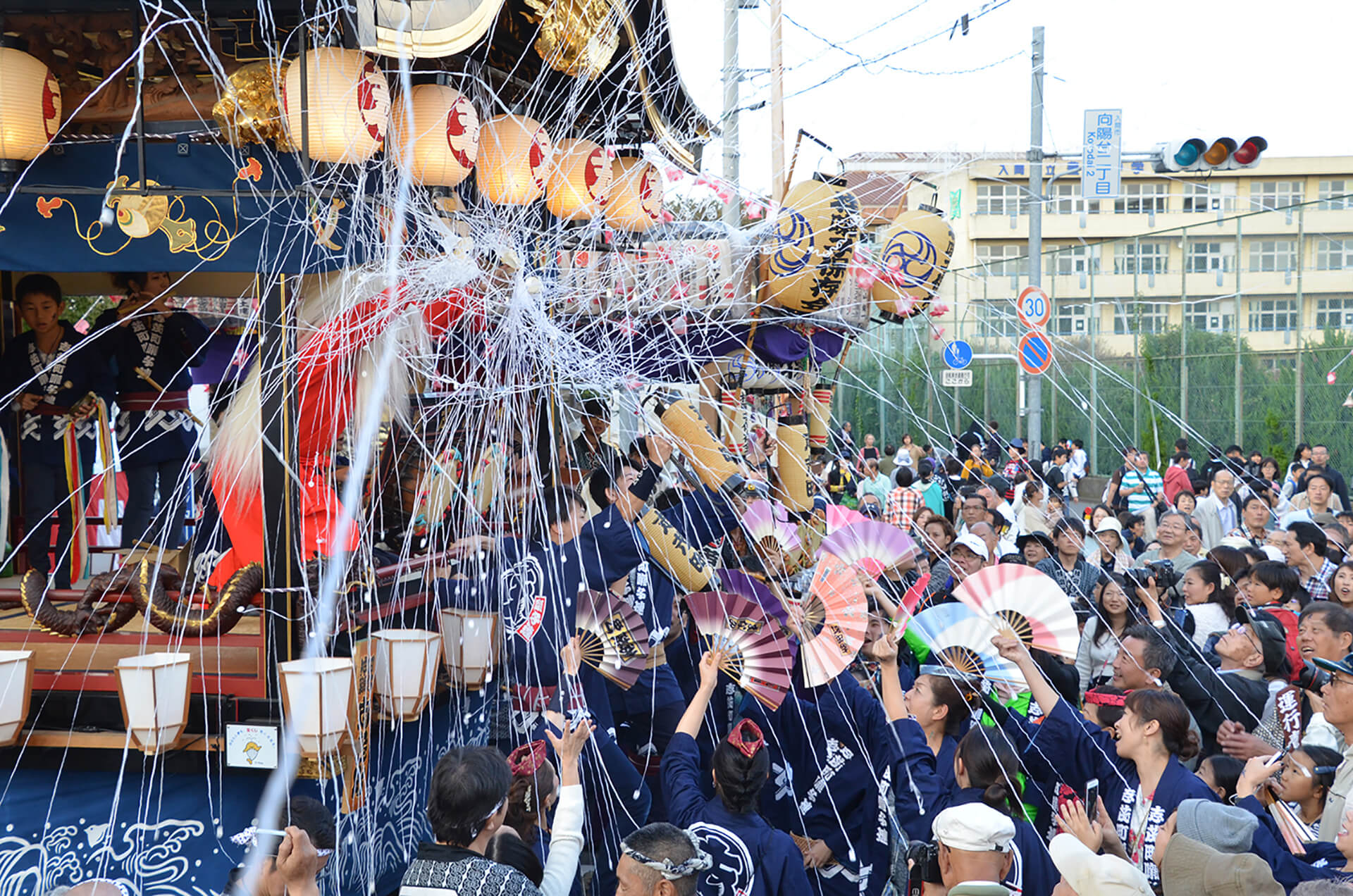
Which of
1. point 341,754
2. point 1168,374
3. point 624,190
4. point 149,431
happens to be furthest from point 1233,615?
point 1168,374

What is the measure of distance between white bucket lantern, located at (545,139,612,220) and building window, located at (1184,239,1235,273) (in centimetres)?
1059

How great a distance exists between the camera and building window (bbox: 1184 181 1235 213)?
1393 centimetres

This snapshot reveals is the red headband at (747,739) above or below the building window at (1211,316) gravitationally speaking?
below

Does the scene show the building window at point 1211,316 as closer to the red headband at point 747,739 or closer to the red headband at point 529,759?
the red headband at point 529,759

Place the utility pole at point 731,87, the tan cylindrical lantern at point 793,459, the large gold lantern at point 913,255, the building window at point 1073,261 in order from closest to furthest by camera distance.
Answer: the utility pole at point 731,87 < the large gold lantern at point 913,255 < the tan cylindrical lantern at point 793,459 < the building window at point 1073,261

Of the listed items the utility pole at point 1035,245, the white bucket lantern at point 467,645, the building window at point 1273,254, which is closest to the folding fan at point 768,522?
the white bucket lantern at point 467,645

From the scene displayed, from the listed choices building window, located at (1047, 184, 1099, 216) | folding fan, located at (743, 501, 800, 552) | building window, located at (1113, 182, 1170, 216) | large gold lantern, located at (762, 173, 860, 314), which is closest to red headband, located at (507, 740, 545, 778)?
folding fan, located at (743, 501, 800, 552)

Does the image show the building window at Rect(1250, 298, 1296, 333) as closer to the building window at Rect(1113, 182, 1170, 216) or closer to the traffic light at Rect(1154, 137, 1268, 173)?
the building window at Rect(1113, 182, 1170, 216)

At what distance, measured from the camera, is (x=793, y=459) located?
23.2ft

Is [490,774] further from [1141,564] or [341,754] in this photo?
[1141,564]

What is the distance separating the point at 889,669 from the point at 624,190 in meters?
2.97

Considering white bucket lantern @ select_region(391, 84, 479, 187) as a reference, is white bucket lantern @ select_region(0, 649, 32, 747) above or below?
below

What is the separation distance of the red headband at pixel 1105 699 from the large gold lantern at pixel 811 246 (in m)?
2.63

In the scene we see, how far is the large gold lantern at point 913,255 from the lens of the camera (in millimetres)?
6621
